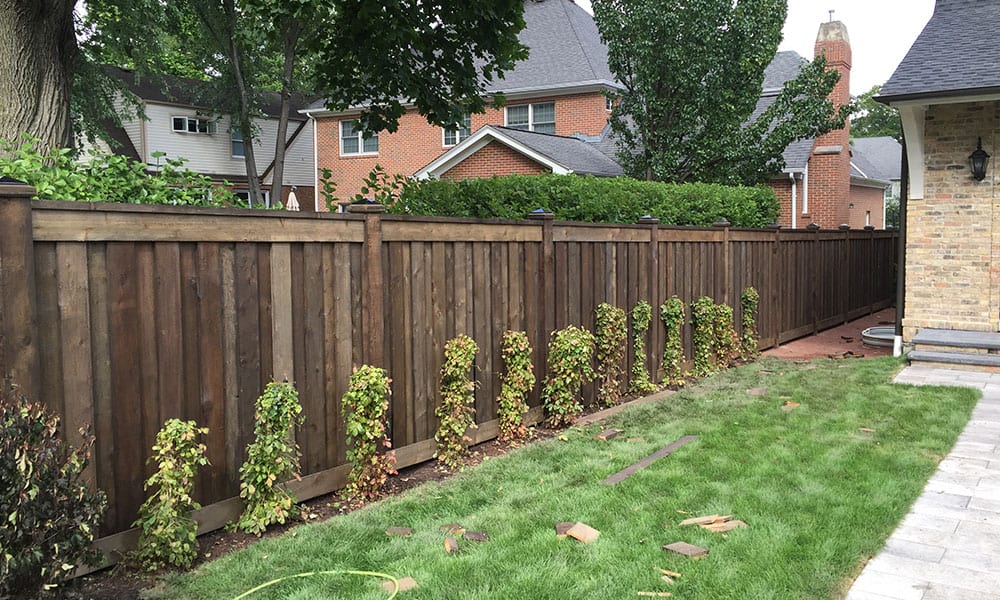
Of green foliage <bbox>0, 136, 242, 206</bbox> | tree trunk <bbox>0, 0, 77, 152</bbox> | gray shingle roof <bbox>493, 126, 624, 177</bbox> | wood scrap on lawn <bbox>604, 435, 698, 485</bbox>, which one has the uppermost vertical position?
gray shingle roof <bbox>493, 126, 624, 177</bbox>

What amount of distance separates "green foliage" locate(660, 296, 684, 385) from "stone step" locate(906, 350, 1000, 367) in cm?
353

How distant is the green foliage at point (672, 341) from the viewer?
29.1 ft

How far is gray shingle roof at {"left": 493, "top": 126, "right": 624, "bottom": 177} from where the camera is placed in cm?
1927

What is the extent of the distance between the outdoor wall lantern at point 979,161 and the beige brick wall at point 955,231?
91mm

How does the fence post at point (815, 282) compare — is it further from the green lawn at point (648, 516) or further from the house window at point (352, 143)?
the house window at point (352, 143)

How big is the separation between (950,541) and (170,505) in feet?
13.4

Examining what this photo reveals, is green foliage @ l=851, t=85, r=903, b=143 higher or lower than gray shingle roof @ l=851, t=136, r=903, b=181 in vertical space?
higher

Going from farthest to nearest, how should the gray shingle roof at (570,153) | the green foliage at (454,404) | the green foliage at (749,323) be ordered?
the gray shingle roof at (570,153) → the green foliage at (749,323) → the green foliage at (454,404)

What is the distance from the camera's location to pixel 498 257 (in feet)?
21.1

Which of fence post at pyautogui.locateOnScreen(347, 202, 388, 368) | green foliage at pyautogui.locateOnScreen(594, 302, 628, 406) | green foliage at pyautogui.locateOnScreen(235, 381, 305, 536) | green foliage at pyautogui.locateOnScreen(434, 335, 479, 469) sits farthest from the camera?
green foliage at pyautogui.locateOnScreen(594, 302, 628, 406)

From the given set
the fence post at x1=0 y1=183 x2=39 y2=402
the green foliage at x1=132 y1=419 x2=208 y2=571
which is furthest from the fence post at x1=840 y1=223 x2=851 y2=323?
the fence post at x1=0 y1=183 x2=39 y2=402

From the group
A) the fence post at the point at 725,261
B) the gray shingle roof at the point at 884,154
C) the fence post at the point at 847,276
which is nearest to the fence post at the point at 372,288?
the fence post at the point at 725,261

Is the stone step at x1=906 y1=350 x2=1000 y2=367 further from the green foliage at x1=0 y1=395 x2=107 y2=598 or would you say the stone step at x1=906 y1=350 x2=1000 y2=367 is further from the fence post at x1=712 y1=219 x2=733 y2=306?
the green foliage at x1=0 y1=395 x2=107 y2=598

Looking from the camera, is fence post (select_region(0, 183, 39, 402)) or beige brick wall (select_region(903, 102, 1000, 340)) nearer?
fence post (select_region(0, 183, 39, 402))
